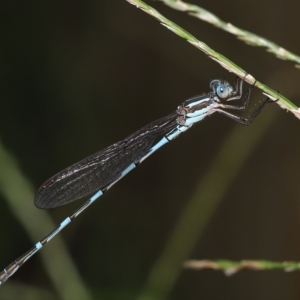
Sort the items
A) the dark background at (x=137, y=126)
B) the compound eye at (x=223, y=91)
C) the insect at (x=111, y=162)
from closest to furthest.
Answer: the compound eye at (x=223, y=91) → the insect at (x=111, y=162) → the dark background at (x=137, y=126)

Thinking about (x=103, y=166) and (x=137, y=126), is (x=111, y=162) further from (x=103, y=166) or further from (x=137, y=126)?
(x=137, y=126)

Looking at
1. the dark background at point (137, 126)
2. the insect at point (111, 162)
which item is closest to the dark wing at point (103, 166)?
the insect at point (111, 162)

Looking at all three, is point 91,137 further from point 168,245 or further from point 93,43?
point 168,245

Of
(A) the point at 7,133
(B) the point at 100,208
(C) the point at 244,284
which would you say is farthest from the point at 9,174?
(C) the point at 244,284

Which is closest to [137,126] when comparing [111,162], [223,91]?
[111,162]

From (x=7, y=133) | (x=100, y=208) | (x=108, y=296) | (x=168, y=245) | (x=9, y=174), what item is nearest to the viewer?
(x=9, y=174)

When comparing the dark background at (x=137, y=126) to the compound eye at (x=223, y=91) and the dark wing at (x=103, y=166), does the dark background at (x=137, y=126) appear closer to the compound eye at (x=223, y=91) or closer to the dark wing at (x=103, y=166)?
the dark wing at (x=103, y=166)

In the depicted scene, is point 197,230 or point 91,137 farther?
point 91,137
